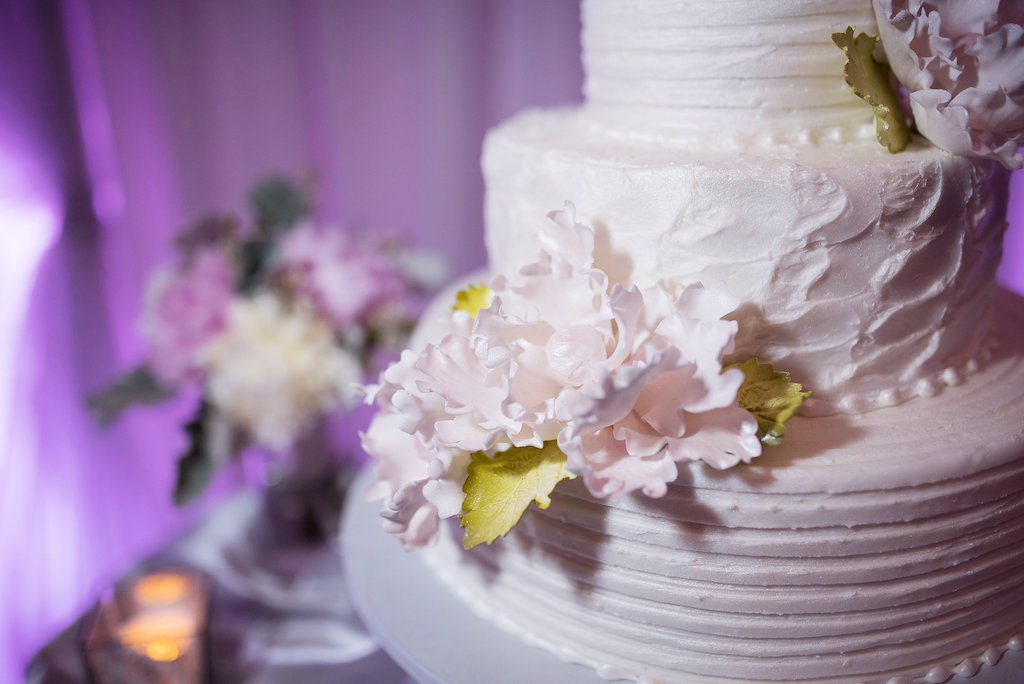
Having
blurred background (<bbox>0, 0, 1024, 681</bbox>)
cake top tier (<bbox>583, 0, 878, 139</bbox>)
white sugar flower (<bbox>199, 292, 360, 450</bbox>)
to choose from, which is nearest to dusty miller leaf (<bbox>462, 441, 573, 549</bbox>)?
cake top tier (<bbox>583, 0, 878, 139</bbox>)

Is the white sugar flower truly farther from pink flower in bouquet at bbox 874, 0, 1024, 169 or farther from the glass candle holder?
pink flower in bouquet at bbox 874, 0, 1024, 169

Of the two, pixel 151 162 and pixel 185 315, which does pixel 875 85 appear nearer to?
pixel 185 315

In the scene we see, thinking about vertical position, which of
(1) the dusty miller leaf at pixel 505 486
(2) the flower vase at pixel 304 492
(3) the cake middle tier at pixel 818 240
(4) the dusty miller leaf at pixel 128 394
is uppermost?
(3) the cake middle tier at pixel 818 240

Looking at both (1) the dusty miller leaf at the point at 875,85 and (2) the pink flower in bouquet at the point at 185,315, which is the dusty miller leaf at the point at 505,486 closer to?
(1) the dusty miller leaf at the point at 875,85

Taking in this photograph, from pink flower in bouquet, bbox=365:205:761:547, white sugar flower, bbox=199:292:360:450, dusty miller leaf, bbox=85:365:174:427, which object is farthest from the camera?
dusty miller leaf, bbox=85:365:174:427

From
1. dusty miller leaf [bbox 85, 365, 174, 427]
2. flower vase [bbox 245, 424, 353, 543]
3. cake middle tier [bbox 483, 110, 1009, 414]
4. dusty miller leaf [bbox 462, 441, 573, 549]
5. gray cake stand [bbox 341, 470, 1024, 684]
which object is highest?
cake middle tier [bbox 483, 110, 1009, 414]

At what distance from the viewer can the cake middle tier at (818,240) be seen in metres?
0.89

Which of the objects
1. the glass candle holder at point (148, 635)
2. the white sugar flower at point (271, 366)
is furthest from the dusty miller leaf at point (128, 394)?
the glass candle holder at point (148, 635)

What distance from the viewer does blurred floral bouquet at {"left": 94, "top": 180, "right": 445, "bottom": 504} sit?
164 cm

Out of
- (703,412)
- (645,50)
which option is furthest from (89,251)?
(703,412)

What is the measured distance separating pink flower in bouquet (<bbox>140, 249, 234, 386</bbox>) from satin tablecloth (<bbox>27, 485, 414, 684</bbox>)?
0.43 meters

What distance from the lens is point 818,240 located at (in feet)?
2.92

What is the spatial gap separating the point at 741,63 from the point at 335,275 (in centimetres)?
103

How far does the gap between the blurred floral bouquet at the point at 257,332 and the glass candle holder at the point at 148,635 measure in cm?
26
